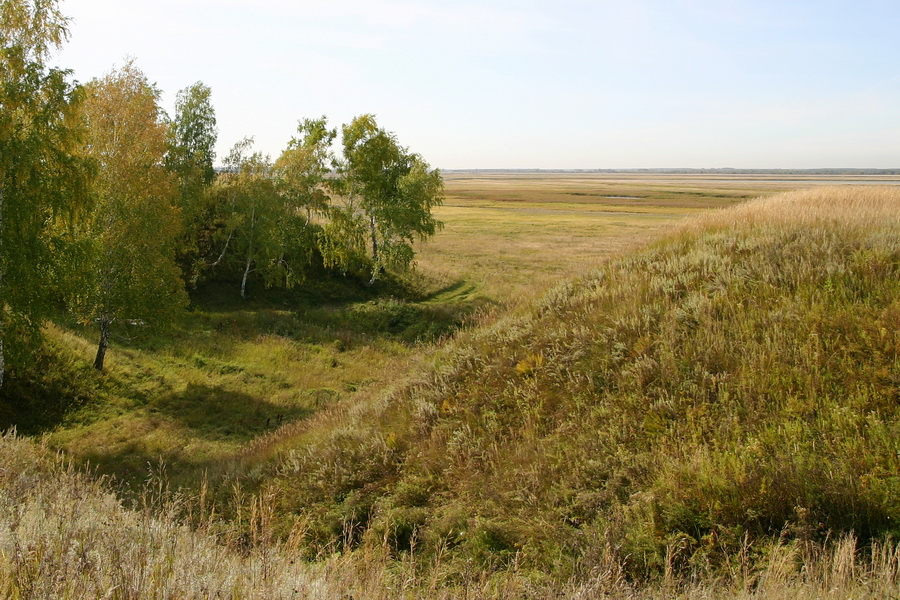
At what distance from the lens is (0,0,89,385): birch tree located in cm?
1443

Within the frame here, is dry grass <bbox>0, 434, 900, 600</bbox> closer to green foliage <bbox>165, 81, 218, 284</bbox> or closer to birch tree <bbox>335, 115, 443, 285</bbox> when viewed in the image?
green foliage <bbox>165, 81, 218, 284</bbox>

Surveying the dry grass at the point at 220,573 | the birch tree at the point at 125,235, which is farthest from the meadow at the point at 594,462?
the birch tree at the point at 125,235

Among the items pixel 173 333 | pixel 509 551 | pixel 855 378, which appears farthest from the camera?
pixel 173 333

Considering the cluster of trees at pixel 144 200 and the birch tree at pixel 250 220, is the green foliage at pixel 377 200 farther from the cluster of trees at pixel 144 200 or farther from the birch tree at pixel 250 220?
the birch tree at pixel 250 220

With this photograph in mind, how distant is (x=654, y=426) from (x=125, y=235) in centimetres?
2053

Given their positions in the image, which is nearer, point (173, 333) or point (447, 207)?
point (173, 333)

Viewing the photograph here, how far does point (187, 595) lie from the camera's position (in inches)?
151

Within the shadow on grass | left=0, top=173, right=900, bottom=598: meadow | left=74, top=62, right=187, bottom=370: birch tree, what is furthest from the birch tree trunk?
left=0, top=173, right=900, bottom=598: meadow

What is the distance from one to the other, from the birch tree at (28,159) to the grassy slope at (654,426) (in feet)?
32.4

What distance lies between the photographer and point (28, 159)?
14344 mm

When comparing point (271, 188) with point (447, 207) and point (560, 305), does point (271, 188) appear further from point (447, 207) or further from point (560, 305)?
point (447, 207)

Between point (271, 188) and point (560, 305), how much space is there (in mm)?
29820

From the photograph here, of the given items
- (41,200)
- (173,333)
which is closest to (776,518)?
(41,200)

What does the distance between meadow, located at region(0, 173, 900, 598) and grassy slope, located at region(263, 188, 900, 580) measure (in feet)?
0.11
